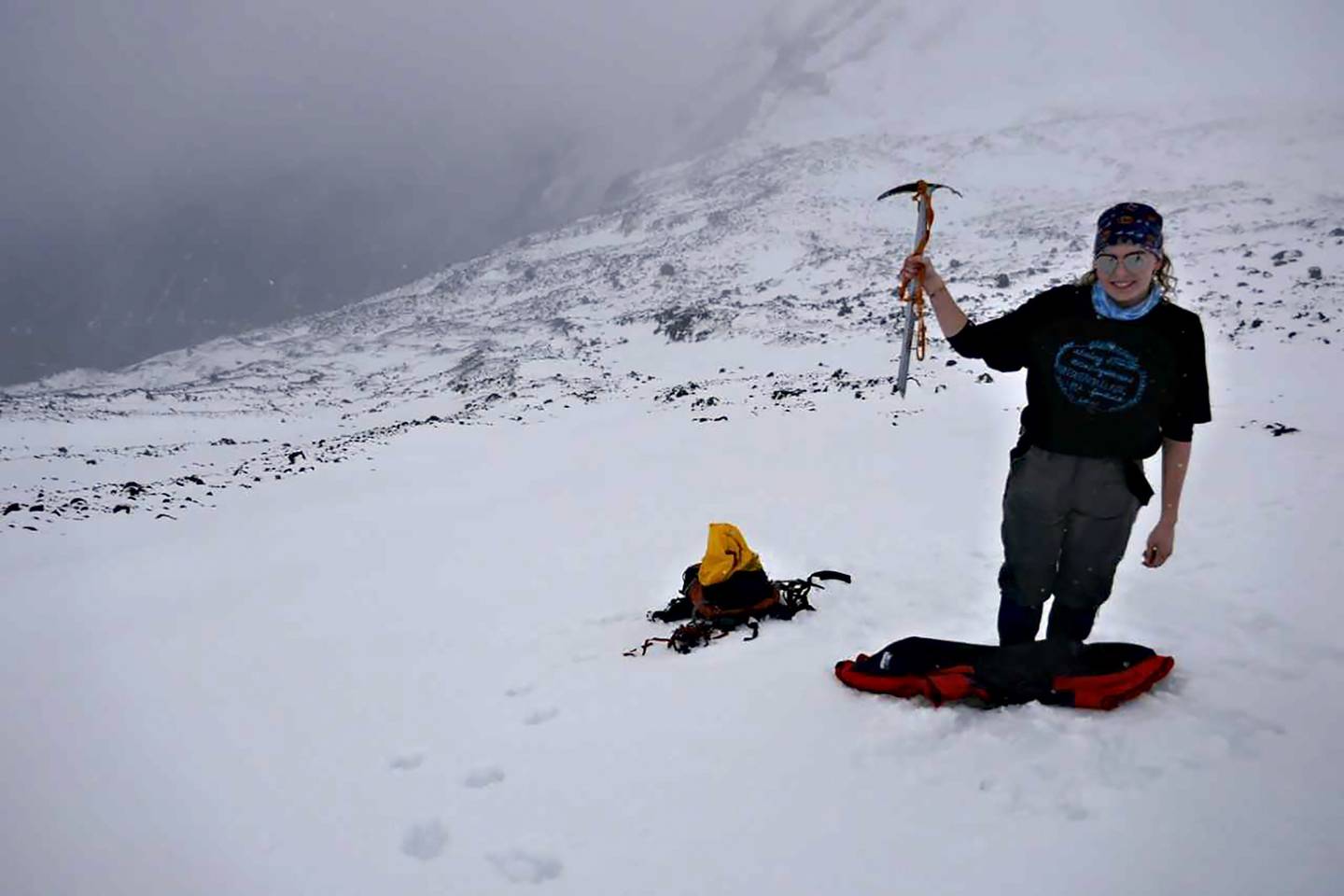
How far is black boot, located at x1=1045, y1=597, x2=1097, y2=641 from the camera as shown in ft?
12.1

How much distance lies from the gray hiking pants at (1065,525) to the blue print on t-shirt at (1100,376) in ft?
0.98

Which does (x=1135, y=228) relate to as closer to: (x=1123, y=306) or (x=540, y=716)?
(x=1123, y=306)

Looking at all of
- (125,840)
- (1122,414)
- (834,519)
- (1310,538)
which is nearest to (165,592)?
(125,840)

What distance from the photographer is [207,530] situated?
473 inches

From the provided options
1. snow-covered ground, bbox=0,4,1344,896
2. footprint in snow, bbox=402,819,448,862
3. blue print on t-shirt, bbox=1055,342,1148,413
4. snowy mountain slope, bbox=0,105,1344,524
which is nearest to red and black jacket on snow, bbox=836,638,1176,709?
snow-covered ground, bbox=0,4,1344,896

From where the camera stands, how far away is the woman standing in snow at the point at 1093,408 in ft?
10.2

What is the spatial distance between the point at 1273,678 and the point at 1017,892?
258 cm

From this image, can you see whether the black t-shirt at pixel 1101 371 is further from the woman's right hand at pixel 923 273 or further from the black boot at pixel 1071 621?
the black boot at pixel 1071 621

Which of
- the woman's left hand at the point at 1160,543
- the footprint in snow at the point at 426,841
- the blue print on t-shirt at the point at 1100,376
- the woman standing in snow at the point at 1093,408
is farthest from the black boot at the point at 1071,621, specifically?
the footprint in snow at the point at 426,841

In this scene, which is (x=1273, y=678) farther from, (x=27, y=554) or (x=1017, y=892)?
(x=27, y=554)

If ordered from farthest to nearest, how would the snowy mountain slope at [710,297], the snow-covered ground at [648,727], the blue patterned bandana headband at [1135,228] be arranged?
1. the snowy mountain slope at [710,297]
2. the blue patterned bandana headband at [1135,228]
3. the snow-covered ground at [648,727]

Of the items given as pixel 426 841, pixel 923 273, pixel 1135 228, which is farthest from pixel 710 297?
pixel 426 841

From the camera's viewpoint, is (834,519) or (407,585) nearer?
(407,585)

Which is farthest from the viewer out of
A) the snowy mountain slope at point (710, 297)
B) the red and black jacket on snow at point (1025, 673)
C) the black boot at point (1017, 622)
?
the snowy mountain slope at point (710, 297)
